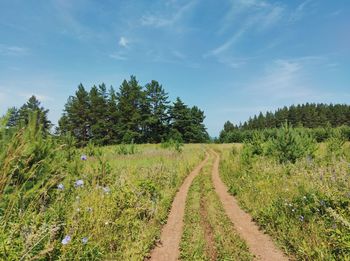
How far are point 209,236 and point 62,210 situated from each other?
13.0 ft

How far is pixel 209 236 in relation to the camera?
24.0 feet

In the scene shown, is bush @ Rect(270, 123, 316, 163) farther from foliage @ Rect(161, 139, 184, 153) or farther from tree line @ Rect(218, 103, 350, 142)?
tree line @ Rect(218, 103, 350, 142)

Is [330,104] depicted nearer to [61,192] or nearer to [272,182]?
[272,182]

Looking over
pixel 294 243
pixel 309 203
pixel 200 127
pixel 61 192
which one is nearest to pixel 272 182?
pixel 309 203

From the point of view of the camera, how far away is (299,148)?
16500 mm

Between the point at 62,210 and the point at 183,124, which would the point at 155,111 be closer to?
the point at 183,124

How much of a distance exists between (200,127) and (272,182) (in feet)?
240

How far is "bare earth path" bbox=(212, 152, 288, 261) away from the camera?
6.34 metres

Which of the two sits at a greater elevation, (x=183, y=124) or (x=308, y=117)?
(x=308, y=117)

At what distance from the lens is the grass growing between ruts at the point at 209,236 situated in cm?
616

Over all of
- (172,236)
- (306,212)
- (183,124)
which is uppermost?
(183,124)

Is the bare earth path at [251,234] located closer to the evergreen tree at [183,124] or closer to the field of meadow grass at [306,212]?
the field of meadow grass at [306,212]

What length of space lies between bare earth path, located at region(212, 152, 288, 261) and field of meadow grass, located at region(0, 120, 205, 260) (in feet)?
7.68

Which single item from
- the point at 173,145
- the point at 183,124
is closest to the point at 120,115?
the point at 183,124
